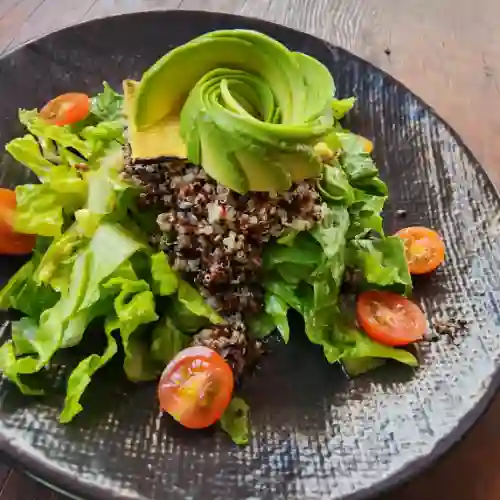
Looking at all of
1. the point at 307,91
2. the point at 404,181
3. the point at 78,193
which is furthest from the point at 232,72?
the point at 404,181

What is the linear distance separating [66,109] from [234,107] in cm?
62

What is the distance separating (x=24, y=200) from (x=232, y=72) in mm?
570

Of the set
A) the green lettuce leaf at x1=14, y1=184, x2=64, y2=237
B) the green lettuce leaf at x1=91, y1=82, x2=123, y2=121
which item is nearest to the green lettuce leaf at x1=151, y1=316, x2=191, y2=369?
the green lettuce leaf at x1=14, y1=184, x2=64, y2=237

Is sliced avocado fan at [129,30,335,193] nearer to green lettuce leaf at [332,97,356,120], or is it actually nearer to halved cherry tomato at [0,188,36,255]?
halved cherry tomato at [0,188,36,255]

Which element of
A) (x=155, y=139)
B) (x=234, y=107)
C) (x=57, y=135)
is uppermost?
(x=234, y=107)

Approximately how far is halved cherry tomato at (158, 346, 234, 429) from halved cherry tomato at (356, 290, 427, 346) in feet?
1.23

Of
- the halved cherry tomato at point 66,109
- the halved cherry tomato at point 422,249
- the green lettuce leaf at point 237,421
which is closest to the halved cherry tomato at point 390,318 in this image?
the halved cherry tomato at point 422,249

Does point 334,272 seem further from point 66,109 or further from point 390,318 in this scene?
point 66,109

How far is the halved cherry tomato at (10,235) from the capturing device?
1.76m

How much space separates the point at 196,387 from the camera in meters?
1.57

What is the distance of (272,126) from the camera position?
5.11ft

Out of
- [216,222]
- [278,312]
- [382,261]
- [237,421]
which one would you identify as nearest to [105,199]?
[216,222]

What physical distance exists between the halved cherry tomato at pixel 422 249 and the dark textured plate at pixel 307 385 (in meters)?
0.04

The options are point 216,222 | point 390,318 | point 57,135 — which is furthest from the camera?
point 57,135
